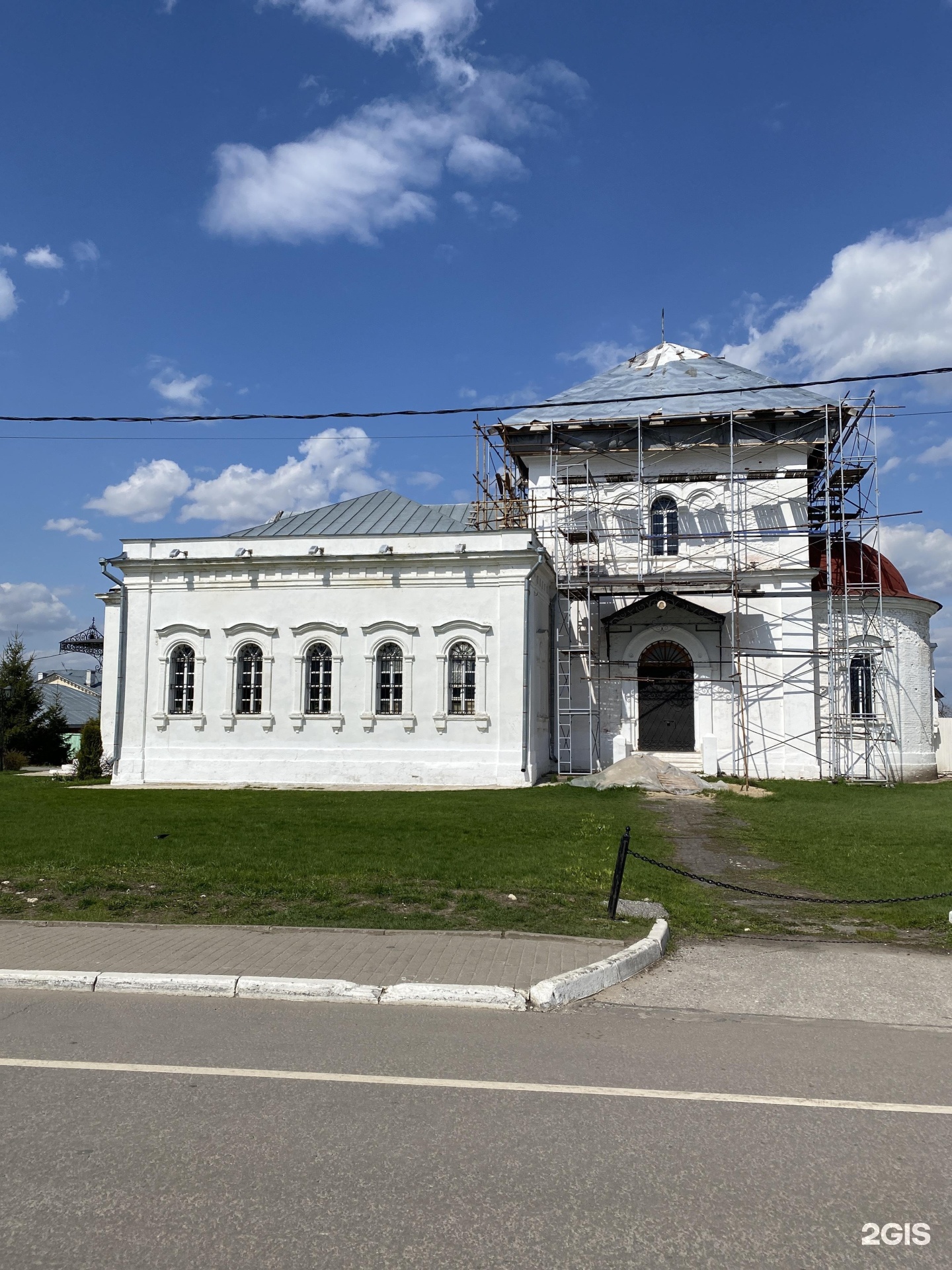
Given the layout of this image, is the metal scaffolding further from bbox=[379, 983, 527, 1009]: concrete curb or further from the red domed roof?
bbox=[379, 983, 527, 1009]: concrete curb

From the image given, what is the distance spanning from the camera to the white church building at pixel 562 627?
2491 cm

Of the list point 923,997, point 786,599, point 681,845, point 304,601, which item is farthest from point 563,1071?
point 786,599

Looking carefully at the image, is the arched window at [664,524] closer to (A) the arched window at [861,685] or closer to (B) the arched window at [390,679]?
(A) the arched window at [861,685]

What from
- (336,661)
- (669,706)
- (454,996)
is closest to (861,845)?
(454,996)

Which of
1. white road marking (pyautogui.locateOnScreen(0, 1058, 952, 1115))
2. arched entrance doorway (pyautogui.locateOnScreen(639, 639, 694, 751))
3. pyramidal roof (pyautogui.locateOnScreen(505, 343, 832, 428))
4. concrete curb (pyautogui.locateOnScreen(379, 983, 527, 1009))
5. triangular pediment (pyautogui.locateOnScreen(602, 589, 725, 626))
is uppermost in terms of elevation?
pyramidal roof (pyautogui.locateOnScreen(505, 343, 832, 428))

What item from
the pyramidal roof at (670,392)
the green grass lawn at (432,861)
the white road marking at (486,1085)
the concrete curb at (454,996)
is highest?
the pyramidal roof at (670,392)

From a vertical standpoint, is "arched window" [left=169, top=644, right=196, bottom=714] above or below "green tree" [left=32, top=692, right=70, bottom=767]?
above

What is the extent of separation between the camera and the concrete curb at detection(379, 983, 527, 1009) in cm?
638

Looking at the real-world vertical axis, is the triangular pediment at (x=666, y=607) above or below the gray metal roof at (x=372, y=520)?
below

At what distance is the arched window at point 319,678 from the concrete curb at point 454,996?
63.4ft

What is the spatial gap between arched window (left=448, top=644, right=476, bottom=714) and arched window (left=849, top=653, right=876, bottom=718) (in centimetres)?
1156

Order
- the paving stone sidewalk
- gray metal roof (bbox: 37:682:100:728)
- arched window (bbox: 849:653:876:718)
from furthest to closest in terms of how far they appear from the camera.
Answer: gray metal roof (bbox: 37:682:100:728)
arched window (bbox: 849:653:876:718)
the paving stone sidewalk

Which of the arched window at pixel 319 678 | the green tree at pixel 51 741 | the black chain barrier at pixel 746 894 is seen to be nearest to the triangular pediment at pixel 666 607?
the arched window at pixel 319 678

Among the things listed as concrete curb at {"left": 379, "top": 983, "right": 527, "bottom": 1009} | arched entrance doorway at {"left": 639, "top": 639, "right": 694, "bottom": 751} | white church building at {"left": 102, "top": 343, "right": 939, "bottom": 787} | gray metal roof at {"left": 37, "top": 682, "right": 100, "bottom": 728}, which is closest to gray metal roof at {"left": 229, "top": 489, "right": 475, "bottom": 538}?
white church building at {"left": 102, "top": 343, "right": 939, "bottom": 787}
